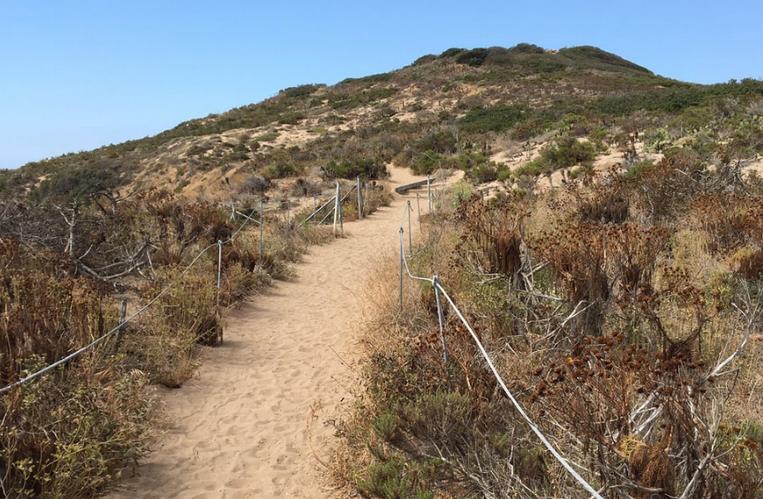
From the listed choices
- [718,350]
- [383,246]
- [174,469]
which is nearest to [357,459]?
[174,469]

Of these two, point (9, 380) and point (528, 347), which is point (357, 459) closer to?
point (528, 347)

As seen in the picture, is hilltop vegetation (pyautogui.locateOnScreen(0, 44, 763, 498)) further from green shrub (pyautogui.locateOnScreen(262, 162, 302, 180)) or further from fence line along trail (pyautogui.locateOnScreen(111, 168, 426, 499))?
green shrub (pyautogui.locateOnScreen(262, 162, 302, 180))

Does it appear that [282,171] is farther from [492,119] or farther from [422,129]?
[492,119]

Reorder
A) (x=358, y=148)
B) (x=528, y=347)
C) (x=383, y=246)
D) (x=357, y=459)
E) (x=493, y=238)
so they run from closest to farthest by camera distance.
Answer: (x=357, y=459)
(x=528, y=347)
(x=493, y=238)
(x=383, y=246)
(x=358, y=148)

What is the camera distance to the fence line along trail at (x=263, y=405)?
3.97m

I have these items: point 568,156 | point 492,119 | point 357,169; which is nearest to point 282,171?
point 357,169

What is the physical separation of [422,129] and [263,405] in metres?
26.5

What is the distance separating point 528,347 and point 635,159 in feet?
39.2

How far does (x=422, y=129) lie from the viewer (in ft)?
99.1

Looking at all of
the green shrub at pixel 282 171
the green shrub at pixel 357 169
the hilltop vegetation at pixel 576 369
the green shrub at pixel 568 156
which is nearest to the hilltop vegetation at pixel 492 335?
the hilltop vegetation at pixel 576 369

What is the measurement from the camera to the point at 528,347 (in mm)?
4680

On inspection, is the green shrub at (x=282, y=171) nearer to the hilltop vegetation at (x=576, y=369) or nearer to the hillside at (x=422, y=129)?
the hillside at (x=422, y=129)

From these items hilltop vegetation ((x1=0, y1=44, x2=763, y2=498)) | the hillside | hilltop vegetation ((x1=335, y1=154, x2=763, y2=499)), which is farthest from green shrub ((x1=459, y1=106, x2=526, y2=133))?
hilltop vegetation ((x1=335, y1=154, x2=763, y2=499))

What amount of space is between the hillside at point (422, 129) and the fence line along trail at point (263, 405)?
1081 cm
